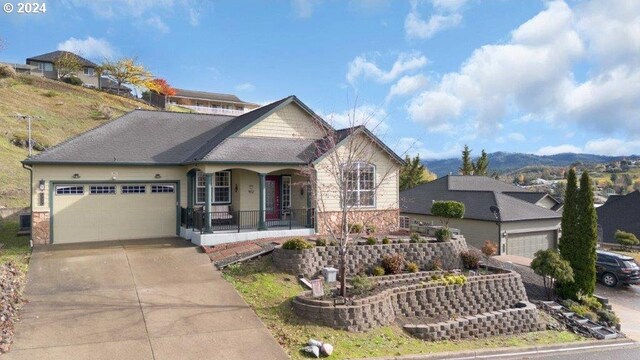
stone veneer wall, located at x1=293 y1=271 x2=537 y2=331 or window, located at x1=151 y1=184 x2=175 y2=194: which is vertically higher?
window, located at x1=151 y1=184 x2=175 y2=194

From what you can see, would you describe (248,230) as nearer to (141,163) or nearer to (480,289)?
(141,163)

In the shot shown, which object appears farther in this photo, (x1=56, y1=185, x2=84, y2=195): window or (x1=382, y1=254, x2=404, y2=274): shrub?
(x1=56, y1=185, x2=84, y2=195): window

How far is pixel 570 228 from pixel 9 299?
19394 mm

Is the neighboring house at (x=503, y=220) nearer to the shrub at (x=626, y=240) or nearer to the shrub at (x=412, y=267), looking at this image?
the shrub at (x=626, y=240)

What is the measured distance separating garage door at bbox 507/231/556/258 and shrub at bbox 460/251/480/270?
8.56m

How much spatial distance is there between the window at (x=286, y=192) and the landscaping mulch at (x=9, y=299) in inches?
429

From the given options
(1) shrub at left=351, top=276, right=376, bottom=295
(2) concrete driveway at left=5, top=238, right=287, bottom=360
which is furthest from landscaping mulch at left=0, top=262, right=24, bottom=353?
(1) shrub at left=351, top=276, right=376, bottom=295

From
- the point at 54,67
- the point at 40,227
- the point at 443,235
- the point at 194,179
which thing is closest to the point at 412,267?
the point at 443,235

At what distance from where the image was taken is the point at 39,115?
40.3 metres

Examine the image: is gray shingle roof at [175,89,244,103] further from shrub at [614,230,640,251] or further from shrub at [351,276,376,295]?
shrub at [351,276,376,295]

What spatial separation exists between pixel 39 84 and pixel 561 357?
200 feet

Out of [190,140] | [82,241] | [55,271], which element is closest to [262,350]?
[55,271]

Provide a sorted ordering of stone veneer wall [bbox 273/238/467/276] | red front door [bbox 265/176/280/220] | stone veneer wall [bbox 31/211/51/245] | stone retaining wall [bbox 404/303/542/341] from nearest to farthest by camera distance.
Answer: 1. stone retaining wall [bbox 404/303/542/341]
2. stone veneer wall [bbox 273/238/467/276]
3. stone veneer wall [bbox 31/211/51/245]
4. red front door [bbox 265/176/280/220]

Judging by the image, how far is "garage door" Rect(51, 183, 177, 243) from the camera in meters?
17.1
